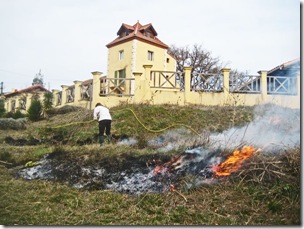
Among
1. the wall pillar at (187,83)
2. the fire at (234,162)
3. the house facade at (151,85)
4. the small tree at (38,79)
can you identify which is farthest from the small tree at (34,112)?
the fire at (234,162)

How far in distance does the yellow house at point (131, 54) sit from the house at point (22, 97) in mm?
975

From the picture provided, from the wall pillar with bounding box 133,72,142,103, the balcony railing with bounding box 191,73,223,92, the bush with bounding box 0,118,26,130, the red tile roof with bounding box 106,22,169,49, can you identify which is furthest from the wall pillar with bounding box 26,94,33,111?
the balcony railing with bounding box 191,73,223,92

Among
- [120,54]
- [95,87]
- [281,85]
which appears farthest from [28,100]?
[281,85]

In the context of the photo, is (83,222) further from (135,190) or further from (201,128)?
(201,128)

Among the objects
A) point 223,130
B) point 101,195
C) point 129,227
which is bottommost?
point 129,227

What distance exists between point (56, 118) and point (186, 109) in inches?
70.1

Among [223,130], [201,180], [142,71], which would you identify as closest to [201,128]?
[223,130]

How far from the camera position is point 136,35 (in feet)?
15.0

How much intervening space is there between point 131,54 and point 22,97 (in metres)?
1.60

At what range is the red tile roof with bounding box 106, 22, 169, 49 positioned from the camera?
4582mm

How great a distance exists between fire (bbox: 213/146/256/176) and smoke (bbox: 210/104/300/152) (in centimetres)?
11

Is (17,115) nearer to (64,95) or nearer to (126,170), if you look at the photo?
(64,95)

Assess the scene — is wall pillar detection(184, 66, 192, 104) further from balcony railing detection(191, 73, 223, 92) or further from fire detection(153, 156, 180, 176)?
fire detection(153, 156, 180, 176)

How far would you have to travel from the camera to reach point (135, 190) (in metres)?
3.75
